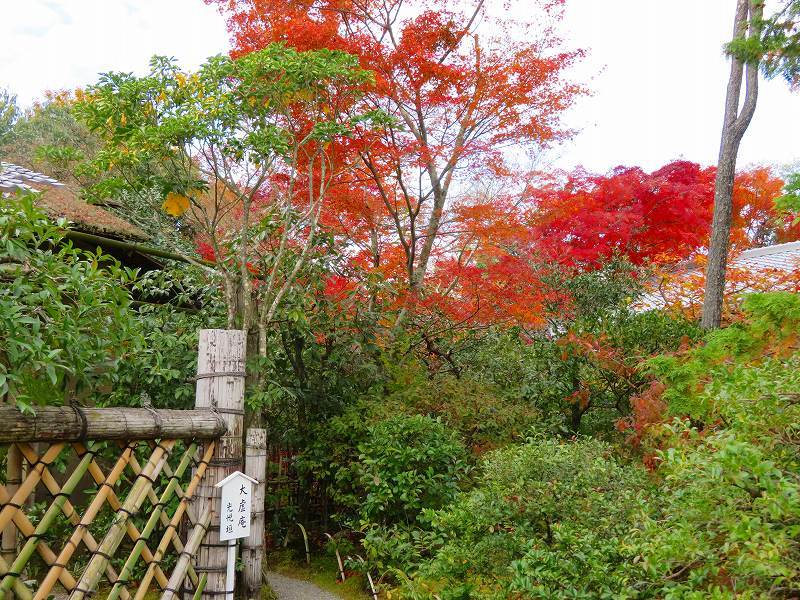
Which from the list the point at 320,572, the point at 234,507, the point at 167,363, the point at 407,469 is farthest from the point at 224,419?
the point at 320,572

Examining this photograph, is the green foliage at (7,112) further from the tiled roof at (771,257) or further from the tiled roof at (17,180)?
the tiled roof at (771,257)

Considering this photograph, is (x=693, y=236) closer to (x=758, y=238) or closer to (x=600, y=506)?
(x=758, y=238)

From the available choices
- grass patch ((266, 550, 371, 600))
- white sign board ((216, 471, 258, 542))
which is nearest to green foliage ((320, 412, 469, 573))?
grass patch ((266, 550, 371, 600))

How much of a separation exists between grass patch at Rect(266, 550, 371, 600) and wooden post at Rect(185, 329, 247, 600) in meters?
2.27

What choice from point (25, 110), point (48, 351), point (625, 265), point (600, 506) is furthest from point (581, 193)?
point (25, 110)

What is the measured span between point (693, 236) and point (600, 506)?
1048cm

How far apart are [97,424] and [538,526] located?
2872 mm

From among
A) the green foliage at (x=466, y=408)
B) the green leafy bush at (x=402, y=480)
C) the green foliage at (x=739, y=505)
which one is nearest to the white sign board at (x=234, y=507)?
the green leafy bush at (x=402, y=480)

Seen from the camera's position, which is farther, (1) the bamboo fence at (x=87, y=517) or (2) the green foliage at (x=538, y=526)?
(2) the green foliage at (x=538, y=526)

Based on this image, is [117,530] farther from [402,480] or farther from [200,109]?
[200,109]

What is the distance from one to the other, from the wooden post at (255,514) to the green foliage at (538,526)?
1116 mm

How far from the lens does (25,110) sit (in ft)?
73.9

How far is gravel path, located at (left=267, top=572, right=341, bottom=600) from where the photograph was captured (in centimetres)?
586

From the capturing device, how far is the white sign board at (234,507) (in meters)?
3.85
